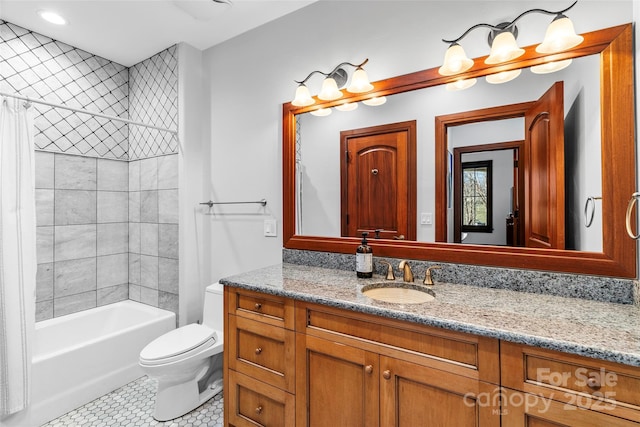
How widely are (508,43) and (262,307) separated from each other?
1.58 m

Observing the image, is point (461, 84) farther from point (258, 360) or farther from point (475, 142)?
point (258, 360)

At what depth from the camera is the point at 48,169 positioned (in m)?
2.39

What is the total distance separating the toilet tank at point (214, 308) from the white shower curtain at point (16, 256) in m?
0.95

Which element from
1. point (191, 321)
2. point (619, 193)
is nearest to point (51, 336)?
point (191, 321)

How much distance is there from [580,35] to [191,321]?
288cm

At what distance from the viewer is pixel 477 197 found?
150cm

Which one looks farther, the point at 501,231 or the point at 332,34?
the point at 332,34

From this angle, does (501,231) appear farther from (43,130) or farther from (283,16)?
(43,130)

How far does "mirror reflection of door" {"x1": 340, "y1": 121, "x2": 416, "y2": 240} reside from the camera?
165 centimetres

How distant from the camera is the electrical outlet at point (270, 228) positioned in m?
2.14

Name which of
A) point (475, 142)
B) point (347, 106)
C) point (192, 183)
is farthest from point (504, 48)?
point (192, 183)

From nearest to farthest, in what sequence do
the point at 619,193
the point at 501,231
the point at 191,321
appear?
the point at 619,193 → the point at 501,231 → the point at 191,321

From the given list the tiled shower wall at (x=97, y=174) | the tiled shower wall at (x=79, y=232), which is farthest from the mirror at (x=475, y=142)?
the tiled shower wall at (x=79, y=232)

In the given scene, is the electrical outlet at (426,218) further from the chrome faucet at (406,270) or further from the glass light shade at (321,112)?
the glass light shade at (321,112)
